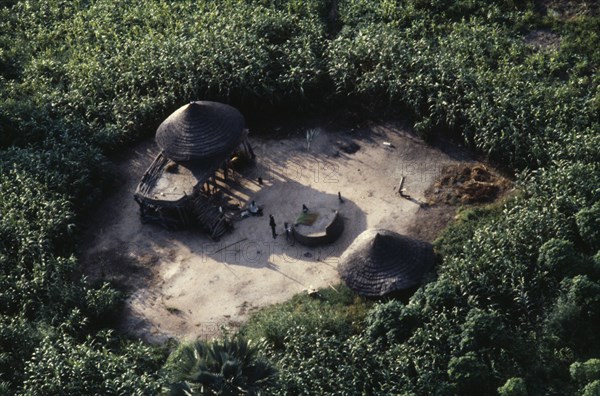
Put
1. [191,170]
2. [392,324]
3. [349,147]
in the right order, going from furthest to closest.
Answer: [349,147]
[191,170]
[392,324]

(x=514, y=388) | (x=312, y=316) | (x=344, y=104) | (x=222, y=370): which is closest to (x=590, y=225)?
(x=514, y=388)

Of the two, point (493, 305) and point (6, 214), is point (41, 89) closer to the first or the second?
point (6, 214)

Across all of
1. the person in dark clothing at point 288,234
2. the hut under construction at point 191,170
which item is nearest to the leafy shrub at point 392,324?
the person in dark clothing at point 288,234

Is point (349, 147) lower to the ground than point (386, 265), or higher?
lower

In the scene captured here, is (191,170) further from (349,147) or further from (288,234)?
(349,147)

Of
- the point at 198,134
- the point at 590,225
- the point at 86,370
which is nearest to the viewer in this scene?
the point at 86,370

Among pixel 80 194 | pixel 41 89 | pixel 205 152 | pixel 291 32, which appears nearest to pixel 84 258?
pixel 80 194

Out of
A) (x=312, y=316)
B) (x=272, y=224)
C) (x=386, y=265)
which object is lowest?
(x=272, y=224)
